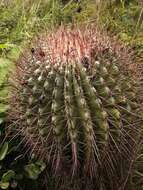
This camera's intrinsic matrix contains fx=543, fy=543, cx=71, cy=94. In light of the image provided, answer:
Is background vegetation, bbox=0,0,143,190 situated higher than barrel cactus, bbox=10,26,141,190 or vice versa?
barrel cactus, bbox=10,26,141,190

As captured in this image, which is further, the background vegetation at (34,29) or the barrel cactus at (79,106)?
the background vegetation at (34,29)

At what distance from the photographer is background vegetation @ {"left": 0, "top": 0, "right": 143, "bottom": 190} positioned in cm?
349

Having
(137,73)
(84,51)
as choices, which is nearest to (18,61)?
(84,51)

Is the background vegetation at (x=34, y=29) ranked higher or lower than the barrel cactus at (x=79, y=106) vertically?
lower

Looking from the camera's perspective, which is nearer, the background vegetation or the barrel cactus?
the barrel cactus

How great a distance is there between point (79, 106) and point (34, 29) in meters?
2.13

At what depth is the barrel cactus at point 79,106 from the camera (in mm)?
2953

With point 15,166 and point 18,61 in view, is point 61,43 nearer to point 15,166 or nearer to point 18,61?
point 18,61

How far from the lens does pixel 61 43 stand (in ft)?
10.1

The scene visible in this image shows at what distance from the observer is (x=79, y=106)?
115 inches

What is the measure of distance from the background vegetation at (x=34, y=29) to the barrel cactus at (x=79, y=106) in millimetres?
216

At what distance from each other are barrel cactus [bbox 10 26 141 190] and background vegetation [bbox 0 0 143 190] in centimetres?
22

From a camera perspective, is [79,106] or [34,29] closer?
[79,106]

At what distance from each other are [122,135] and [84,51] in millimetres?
532
